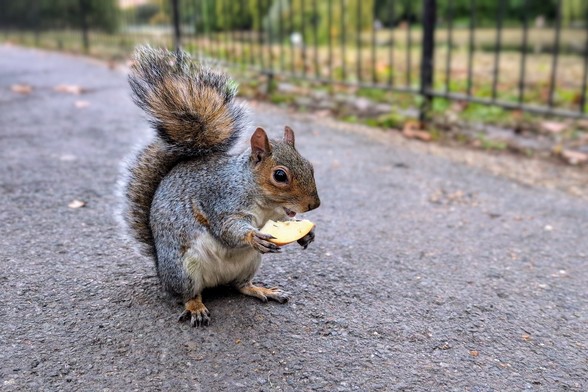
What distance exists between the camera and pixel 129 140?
429 centimetres

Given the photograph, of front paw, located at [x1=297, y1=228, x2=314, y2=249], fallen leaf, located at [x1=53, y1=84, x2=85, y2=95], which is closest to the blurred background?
front paw, located at [x1=297, y1=228, x2=314, y2=249]

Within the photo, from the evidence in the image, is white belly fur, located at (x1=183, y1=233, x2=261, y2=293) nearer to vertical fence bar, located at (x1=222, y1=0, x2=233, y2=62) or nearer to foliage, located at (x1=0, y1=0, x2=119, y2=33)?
vertical fence bar, located at (x1=222, y1=0, x2=233, y2=62)

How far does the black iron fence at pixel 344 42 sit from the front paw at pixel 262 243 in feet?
6.66

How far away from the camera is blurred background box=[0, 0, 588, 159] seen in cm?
472

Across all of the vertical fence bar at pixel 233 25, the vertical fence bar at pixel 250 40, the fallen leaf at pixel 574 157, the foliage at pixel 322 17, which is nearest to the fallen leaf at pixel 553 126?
the fallen leaf at pixel 574 157

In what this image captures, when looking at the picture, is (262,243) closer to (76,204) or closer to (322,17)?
(76,204)

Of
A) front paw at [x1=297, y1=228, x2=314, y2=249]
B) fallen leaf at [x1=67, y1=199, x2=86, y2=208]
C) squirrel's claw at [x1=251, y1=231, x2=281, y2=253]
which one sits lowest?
fallen leaf at [x1=67, y1=199, x2=86, y2=208]

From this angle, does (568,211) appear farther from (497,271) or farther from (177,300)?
(177,300)

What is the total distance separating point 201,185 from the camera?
6.53 feet

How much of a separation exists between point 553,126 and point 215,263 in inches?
142

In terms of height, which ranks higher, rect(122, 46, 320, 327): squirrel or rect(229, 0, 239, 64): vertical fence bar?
rect(229, 0, 239, 64): vertical fence bar

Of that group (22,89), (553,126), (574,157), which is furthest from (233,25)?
(574,157)

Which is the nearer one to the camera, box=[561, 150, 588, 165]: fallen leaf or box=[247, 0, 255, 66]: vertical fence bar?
box=[561, 150, 588, 165]: fallen leaf

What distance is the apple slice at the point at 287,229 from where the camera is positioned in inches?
72.4
